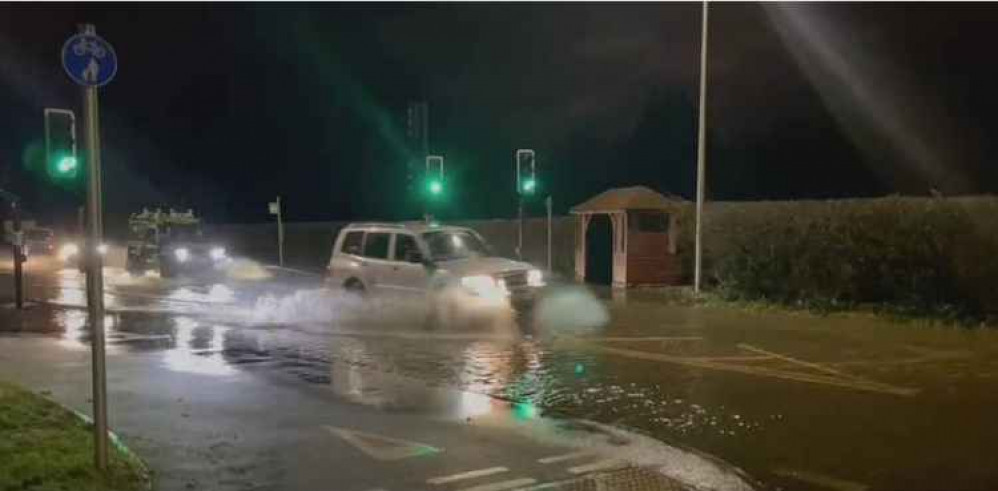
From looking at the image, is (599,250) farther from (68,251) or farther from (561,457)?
(68,251)

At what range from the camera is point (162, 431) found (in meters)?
8.00

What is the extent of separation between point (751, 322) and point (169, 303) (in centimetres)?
1255

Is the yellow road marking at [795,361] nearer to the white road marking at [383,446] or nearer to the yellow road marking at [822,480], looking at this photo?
the yellow road marking at [822,480]

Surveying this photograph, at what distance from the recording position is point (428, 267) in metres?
16.7

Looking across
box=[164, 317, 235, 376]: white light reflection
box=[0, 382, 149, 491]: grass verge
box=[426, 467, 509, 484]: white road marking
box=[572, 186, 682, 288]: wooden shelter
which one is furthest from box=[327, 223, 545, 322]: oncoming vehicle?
box=[426, 467, 509, 484]: white road marking

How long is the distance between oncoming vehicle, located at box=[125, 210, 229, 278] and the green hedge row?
699 inches

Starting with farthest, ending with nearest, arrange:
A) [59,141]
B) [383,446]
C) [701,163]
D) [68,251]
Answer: [68,251] → [701,163] → [59,141] → [383,446]

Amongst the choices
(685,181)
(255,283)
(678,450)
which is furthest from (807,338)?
(685,181)

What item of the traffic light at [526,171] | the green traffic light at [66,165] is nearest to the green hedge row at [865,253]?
the traffic light at [526,171]

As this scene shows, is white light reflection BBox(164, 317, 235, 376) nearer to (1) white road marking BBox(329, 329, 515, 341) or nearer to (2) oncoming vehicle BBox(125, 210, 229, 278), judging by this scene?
(1) white road marking BBox(329, 329, 515, 341)

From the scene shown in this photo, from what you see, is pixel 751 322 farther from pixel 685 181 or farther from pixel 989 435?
pixel 685 181

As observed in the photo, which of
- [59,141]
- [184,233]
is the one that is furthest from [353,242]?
[184,233]

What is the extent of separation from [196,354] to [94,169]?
7.15 meters

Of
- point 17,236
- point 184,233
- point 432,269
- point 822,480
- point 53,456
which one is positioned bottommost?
point 822,480
